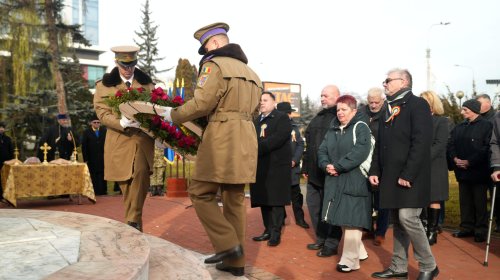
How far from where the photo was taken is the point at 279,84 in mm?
25531

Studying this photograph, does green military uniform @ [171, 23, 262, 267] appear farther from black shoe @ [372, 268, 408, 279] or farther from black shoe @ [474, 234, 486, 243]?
black shoe @ [474, 234, 486, 243]

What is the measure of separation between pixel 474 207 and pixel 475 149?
0.87 metres

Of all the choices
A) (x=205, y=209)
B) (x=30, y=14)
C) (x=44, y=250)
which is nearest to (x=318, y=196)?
(x=205, y=209)

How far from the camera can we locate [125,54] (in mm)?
5398

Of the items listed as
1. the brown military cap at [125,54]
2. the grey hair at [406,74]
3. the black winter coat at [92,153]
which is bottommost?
the black winter coat at [92,153]

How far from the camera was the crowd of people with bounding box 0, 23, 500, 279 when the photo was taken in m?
4.28

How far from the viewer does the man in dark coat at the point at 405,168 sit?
4.71 m

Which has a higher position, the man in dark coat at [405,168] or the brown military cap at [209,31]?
the brown military cap at [209,31]

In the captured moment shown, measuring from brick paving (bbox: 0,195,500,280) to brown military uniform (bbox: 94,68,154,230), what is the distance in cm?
116

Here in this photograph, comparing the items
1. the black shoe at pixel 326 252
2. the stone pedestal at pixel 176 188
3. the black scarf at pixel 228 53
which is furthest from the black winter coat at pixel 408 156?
the stone pedestal at pixel 176 188

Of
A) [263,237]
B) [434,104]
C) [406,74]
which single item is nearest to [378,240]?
[263,237]

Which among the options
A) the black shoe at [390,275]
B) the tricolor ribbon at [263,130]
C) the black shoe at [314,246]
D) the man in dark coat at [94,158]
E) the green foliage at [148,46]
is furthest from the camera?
the green foliage at [148,46]

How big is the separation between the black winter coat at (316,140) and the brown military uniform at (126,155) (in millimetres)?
2234

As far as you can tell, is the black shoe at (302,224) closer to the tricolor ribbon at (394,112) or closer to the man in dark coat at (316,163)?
the man in dark coat at (316,163)
